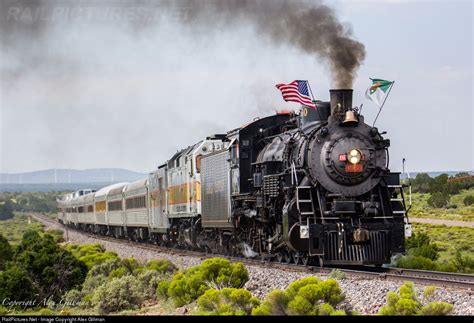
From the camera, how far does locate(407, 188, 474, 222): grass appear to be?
190 feet

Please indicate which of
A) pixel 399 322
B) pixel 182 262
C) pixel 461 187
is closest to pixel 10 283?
pixel 182 262

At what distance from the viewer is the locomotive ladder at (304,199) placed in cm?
2112

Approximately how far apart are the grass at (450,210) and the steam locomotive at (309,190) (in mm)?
31565

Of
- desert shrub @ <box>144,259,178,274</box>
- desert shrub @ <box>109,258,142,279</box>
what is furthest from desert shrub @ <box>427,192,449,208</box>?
desert shrub @ <box>109,258,142,279</box>

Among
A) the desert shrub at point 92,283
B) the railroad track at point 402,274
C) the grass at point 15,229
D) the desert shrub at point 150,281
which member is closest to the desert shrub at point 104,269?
the desert shrub at point 92,283

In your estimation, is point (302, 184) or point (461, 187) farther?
point (461, 187)

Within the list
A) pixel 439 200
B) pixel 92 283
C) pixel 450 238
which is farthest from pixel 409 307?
pixel 439 200

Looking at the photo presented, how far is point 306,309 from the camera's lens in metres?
15.0

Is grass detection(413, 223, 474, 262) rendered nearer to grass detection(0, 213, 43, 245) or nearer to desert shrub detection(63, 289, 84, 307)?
desert shrub detection(63, 289, 84, 307)

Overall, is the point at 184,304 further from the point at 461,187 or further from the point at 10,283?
the point at 461,187

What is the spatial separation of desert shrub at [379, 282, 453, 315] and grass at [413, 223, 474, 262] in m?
17.7

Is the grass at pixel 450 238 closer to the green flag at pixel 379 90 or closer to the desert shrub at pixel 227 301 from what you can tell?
the green flag at pixel 379 90

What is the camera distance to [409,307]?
45.9ft

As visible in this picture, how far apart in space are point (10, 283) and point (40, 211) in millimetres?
164378
